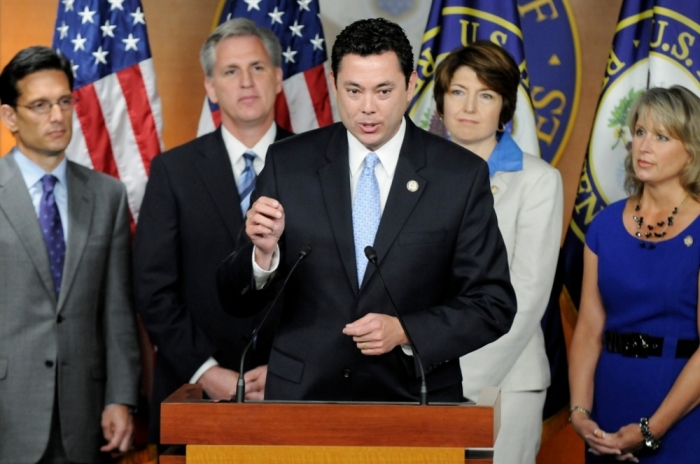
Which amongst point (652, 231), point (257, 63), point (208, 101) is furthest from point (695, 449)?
point (208, 101)

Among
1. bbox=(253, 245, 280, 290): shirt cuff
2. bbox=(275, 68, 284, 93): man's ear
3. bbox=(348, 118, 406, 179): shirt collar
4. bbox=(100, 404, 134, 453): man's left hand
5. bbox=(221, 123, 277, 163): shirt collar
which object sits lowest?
bbox=(100, 404, 134, 453): man's left hand

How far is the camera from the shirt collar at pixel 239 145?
394 cm

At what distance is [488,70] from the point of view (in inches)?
147

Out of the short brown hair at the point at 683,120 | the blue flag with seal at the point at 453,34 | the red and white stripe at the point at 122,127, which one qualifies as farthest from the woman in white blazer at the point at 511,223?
the red and white stripe at the point at 122,127

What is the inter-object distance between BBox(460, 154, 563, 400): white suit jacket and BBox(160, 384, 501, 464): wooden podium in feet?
4.82

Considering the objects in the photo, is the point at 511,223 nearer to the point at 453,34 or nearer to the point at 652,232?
the point at 652,232

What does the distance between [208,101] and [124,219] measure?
2.43 feet

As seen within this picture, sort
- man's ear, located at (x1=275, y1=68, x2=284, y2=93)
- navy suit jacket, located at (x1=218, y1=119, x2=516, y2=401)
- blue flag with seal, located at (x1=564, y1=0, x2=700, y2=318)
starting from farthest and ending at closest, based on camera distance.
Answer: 1. blue flag with seal, located at (x1=564, y1=0, x2=700, y2=318)
2. man's ear, located at (x1=275, y1=68, x2=284, y2=93)
3. navy suit jacket, located at (x1=218, y1=119, x2=516, y2=401)

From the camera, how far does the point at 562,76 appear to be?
473 centimetres

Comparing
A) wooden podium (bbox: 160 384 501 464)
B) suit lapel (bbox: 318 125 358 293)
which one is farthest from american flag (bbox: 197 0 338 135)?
wooden podium (bbox: 160 384 501 464)

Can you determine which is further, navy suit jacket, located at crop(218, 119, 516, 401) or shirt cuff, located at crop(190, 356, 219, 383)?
shirt cuff, located at crop(190, 356, 219, 383)

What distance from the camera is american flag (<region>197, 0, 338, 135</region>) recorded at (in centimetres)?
451

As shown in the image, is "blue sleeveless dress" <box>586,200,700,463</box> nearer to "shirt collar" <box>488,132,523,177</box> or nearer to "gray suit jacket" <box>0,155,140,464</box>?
"shirt collar" <box>488,132,523,177</box>

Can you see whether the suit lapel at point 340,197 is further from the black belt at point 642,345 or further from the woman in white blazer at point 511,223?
the black belt at point 642,345
